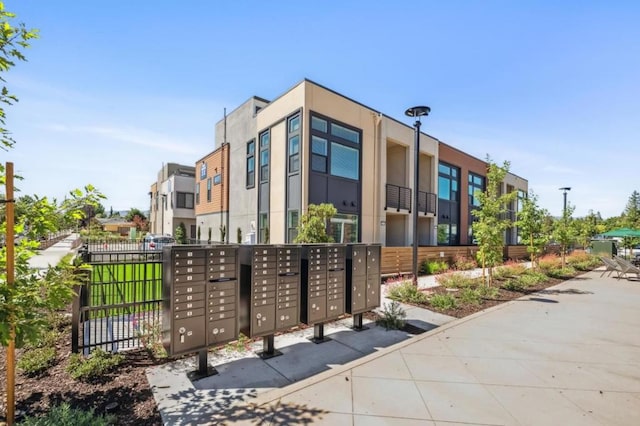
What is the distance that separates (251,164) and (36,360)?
14.4 metres

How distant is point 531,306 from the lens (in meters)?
8.48

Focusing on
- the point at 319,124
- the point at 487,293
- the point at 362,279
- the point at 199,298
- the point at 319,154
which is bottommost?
the point at 487,293

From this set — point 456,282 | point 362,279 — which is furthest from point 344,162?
point 362,279

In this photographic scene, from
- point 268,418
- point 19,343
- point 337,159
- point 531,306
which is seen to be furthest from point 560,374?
point 337,159

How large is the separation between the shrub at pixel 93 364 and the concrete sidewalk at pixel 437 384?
556 mm

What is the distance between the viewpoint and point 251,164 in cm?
1767

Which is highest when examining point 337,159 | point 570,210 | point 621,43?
point 621,43

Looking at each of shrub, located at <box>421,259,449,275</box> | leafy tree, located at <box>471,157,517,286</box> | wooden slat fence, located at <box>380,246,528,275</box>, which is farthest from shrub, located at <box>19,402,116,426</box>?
shrub, located at <box>421,259,449,275</box>

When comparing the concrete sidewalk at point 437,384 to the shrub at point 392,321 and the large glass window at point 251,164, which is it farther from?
the large glass window at point 251,164

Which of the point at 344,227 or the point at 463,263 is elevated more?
the point at 344,227

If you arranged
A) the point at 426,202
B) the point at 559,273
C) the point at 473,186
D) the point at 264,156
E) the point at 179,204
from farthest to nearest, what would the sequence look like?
the point at 179,204 → the point at 473,186 → the point at 426,202 → the point at 264,156 → the point at 559,273

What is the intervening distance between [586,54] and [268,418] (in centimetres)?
1216

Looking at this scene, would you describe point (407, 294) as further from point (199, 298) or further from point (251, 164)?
point (251, 164)

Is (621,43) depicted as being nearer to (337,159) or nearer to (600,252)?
(337,159)
